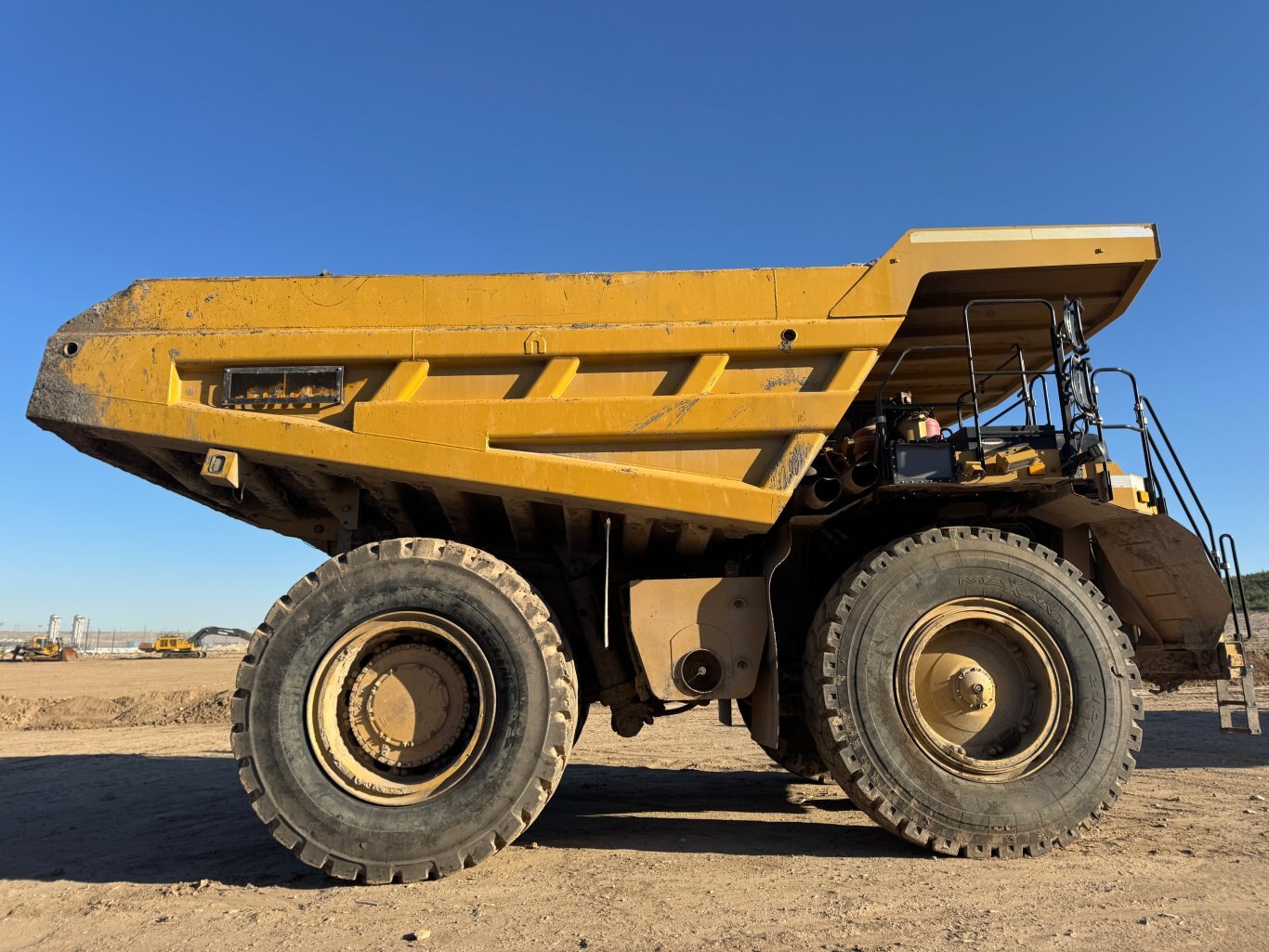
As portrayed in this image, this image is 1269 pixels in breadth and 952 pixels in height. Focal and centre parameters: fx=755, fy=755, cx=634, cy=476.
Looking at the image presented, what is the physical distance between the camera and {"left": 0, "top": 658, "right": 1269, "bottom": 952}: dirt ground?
2.81m

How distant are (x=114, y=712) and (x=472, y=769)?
13.2 meters

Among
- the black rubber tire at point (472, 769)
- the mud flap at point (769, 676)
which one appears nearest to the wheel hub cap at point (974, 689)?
the mud flap at point (769, 676)

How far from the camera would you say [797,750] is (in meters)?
5.58

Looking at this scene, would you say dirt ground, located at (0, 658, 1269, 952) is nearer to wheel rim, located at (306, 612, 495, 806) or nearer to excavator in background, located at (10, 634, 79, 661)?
wheel rim, located at (306, 612, 495, 806)

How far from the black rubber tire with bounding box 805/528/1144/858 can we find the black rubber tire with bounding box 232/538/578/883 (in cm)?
143

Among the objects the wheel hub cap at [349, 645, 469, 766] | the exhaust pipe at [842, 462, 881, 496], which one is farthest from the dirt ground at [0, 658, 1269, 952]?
the exhaust pipe at [842, 462, 881, 496]

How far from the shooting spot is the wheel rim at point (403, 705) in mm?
3760

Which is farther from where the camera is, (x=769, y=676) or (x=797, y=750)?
(x=797, y=750)

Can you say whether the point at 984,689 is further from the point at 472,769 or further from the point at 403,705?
the point at 403,705

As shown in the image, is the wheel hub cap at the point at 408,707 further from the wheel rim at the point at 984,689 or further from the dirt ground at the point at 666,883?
the wheel rim at the point at 984,689

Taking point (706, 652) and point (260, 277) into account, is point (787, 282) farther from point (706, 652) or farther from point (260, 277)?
point (260, 277)

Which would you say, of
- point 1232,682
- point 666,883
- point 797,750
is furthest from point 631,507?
point 1232,682

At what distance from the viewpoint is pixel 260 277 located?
430 centimetres

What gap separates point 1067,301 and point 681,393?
7.83 feet
